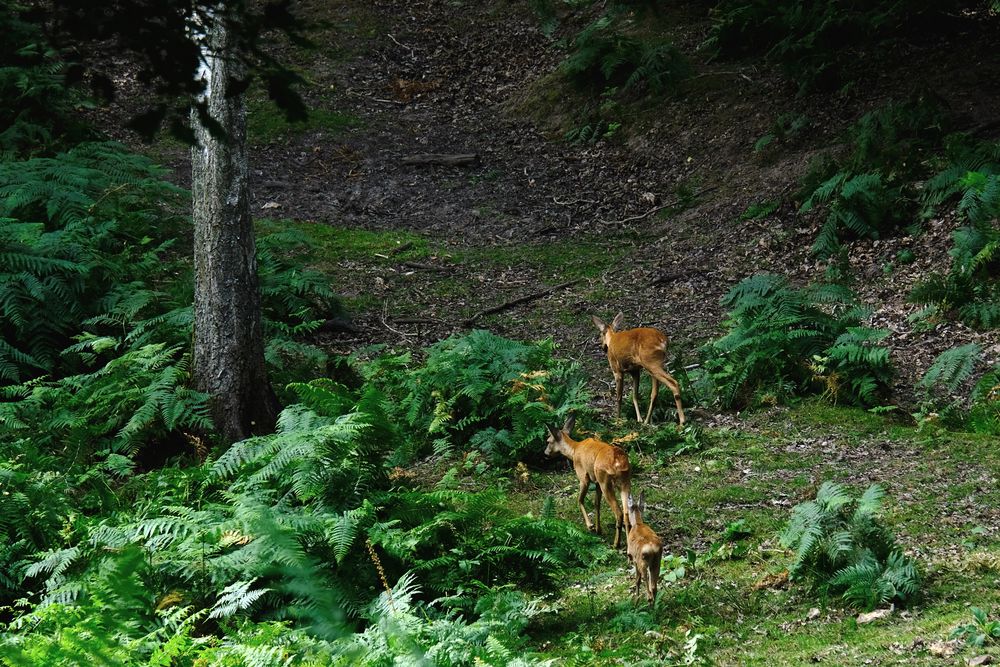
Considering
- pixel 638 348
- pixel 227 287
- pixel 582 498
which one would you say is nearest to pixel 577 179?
pixel 638 348

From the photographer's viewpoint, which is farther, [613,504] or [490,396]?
[490,396]

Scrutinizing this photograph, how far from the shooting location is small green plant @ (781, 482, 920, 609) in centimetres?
458

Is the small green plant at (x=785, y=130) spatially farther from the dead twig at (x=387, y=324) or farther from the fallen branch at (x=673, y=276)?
the dead twig at (x=387, y=324)

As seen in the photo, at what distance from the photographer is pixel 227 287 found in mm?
7535

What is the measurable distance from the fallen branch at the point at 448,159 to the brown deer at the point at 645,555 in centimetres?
1088

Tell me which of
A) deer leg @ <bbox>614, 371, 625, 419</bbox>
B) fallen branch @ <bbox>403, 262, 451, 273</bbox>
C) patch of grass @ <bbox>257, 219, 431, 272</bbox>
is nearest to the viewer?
deer leg @ <bbox>614, 371, 625, 419</bbox>

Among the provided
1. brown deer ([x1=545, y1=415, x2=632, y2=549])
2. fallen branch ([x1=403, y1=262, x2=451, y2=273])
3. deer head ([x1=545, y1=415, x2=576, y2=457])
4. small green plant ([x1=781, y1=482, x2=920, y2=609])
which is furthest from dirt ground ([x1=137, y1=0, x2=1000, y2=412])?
small green plant ([x1=781, y1=482, x2=920, y2=609])

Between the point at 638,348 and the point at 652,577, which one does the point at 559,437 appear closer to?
the point at 638,348

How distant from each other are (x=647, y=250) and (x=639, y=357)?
14.6 feet

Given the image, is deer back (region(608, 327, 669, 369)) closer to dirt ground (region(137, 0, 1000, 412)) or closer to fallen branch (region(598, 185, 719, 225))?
dirt ground (region(137, 0, 1000, 412))

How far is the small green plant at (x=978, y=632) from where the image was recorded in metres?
3.88

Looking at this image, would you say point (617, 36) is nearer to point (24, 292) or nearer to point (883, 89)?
point (883, 89)

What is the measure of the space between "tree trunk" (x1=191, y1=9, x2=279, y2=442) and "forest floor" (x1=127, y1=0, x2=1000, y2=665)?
1.24 m

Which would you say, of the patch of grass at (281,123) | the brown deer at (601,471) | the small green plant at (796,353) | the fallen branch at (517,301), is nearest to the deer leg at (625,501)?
the brown deer at (601,471)
